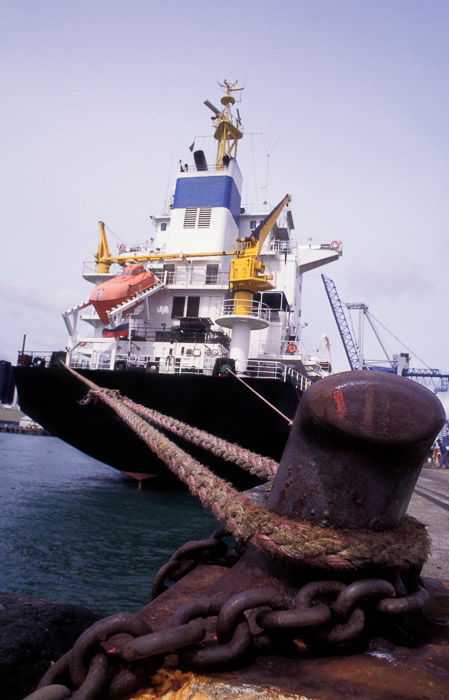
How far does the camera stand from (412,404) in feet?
4.69

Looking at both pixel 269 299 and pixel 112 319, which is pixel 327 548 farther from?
pixel 269 299

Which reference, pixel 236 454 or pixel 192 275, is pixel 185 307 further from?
pixel 236 454

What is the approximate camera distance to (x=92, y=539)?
8.70m

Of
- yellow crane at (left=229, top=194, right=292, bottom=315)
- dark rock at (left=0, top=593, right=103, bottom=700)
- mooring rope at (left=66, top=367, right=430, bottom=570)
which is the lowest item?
dark rock at (left=0, top=593, right=103, bottom=700)

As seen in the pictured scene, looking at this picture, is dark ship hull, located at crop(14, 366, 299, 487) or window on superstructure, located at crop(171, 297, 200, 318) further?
window on superstructure, located at crop(171, 297, 200, 318)

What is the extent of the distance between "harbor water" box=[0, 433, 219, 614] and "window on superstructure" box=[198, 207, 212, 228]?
440 inches

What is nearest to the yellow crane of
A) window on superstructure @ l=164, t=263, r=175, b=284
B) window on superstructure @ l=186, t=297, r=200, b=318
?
window on superstructure @ l=186, t=297, r=200, b=318

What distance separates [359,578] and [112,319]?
15582 mm

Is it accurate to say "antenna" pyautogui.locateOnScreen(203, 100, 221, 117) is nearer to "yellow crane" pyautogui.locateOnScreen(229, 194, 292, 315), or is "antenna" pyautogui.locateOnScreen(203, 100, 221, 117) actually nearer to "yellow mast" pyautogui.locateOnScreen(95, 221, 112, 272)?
"yellow mast" pyautogui.locateOnScreen(95, 221, 112, 272)

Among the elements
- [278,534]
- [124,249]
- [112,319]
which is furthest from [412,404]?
[124,249]

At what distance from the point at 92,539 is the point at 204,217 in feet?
48.7

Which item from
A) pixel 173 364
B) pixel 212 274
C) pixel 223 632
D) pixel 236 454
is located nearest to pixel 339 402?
pixel 223 632

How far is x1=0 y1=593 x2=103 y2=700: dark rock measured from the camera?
7.12 feet

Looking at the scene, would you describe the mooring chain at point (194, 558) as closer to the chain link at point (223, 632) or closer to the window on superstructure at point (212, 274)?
the chain link at point (223, 632)
